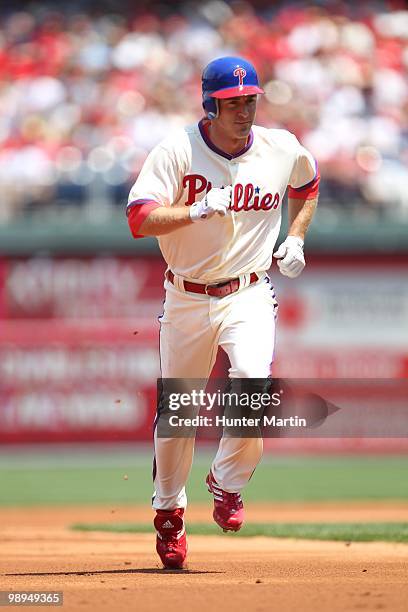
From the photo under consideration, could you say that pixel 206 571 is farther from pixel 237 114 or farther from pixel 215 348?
pixel 237 114

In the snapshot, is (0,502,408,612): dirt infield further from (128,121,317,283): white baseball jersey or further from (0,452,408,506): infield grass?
(0,452,408,506): infield grass

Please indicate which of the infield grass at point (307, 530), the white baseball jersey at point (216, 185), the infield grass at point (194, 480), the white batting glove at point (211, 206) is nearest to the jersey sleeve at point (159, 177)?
the white baseball jersey at point (216, 185)

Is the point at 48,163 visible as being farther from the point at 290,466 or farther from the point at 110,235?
the point at 290,466

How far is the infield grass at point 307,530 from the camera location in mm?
6984

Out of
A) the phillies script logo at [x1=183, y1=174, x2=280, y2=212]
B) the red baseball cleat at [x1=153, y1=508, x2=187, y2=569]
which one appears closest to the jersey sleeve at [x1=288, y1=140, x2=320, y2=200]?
the phillies script logo at [x1=183, y1=174, x2=280, y2=212]

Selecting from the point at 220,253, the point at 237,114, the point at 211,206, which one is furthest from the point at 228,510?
the point at 237,114

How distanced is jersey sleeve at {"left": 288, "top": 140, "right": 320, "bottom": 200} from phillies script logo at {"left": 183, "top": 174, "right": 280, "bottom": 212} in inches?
11.1

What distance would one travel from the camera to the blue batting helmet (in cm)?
488

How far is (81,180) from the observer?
11.5 metres

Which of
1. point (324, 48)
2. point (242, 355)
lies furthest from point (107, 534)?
point (324, 48)

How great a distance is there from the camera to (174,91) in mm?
13133

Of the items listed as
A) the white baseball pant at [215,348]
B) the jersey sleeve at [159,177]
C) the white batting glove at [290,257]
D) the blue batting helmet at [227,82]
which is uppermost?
the blue batting helmet at [227,82]

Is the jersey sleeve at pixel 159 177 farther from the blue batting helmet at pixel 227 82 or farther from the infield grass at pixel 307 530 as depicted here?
the infield grass at pixel 307 530

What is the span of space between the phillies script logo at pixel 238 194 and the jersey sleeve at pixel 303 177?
0.28 m
